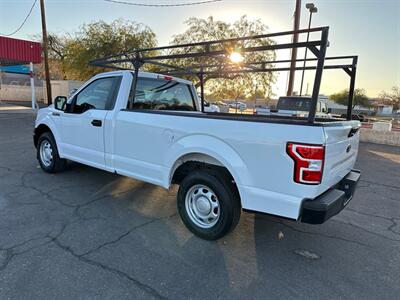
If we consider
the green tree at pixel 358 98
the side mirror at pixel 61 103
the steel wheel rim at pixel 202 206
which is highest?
the green tree at pixel 358 98

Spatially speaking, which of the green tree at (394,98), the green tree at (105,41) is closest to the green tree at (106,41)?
the green tree at (105,41)

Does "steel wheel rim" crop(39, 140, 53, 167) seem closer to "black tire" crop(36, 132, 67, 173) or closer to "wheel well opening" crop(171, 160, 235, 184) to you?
"black tire" crop(36, 132, 67, 173)

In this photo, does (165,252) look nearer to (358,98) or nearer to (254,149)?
(254,149)

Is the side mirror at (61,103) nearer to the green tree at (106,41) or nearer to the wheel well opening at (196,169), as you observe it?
the wheel well opening at (196,169)

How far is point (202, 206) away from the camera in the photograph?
3.34 m

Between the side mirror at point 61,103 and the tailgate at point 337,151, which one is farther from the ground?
the side mirror at point 61,103

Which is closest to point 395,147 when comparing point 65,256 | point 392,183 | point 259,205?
point 392,183

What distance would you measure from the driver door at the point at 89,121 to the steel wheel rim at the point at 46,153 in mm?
633

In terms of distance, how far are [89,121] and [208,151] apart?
2288 mm

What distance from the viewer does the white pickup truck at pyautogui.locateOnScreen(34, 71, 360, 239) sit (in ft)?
8.46

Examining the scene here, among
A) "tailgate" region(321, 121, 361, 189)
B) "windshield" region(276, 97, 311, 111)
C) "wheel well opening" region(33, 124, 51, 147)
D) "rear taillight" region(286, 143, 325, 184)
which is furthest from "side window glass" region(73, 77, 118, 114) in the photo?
"windshield" region(276, 97, 311, 111)

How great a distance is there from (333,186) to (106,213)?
2.91 meters

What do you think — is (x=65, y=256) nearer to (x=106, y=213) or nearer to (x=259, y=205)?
(x=106, y=213)

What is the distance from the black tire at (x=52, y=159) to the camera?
5316 mm
